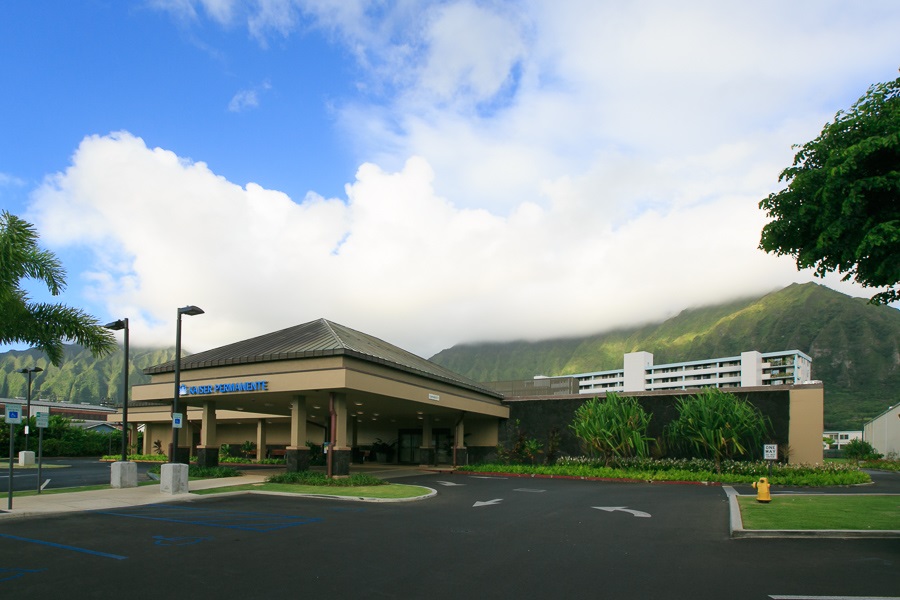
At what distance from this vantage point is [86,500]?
1917cm

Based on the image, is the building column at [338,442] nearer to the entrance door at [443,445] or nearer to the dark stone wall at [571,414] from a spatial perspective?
the dark stone wall at [571,414]

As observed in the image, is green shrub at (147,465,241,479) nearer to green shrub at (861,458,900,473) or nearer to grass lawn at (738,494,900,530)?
grass lawn at (738,494,900,530)

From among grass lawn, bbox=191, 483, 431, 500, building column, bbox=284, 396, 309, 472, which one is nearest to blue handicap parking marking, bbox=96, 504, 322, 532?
grass lawn, bbox=191, 483, 431, 500

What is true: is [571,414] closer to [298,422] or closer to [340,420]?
[340,420]

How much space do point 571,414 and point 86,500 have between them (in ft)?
82.6

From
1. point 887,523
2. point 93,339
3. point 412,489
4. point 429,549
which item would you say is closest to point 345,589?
point 429,549

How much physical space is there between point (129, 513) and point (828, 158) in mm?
17882

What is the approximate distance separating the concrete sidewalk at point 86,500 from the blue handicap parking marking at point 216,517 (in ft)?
3.56

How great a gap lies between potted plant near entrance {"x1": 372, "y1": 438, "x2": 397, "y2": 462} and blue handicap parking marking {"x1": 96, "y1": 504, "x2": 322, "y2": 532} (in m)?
30.1

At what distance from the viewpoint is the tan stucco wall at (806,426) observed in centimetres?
3084

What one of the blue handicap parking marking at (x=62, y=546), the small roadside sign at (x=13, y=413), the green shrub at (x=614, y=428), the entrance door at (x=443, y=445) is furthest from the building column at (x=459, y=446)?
the blue handicap parking marking at (x=62, y=546)

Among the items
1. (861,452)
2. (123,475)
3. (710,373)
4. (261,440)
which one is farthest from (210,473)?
(710,373)

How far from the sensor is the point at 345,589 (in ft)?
29.6

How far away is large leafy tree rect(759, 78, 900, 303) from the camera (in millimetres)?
12531
